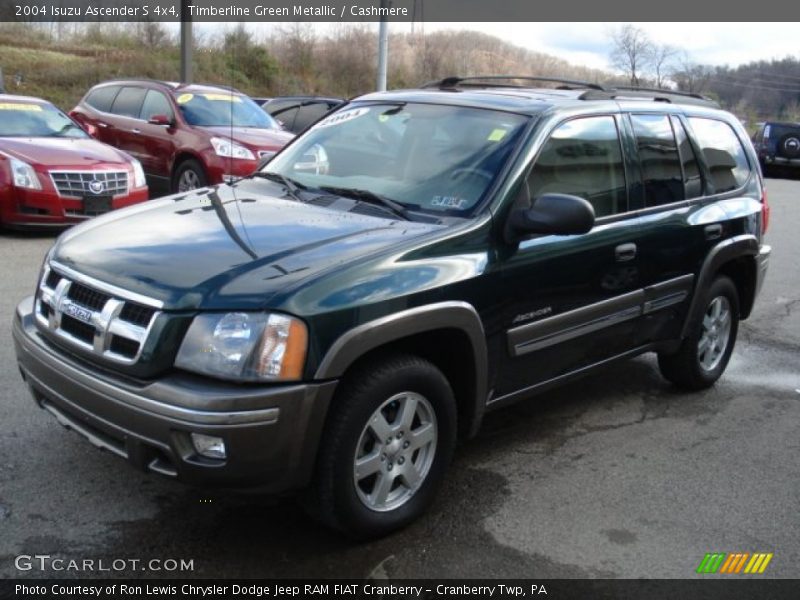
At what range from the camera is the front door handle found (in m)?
4.31

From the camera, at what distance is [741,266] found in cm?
556

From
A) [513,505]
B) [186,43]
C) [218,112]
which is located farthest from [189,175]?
[513,505]

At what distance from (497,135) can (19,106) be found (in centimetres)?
735

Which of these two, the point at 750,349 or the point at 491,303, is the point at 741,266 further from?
the point at 491,303

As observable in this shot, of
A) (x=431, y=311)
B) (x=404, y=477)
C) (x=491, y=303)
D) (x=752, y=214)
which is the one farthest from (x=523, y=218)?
(x=752, y=214)

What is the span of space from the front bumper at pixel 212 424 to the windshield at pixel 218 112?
25.7 feet

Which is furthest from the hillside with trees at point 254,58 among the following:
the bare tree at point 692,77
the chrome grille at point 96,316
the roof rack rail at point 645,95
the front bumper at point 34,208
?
the chrome grille at point 96,316

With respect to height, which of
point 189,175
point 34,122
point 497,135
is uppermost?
point 497,135

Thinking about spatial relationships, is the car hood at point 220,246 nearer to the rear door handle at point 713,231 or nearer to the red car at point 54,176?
the rear door handle at point 713,231

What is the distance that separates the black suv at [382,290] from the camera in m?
2.90

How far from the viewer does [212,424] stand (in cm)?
279

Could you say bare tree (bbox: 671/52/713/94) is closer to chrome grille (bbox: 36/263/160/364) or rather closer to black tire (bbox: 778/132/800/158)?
black tire (bbox: 778/132/800/158)

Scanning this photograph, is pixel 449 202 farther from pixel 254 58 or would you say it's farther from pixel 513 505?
pixel 254 58

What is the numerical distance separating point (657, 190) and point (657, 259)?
15.6 inches
